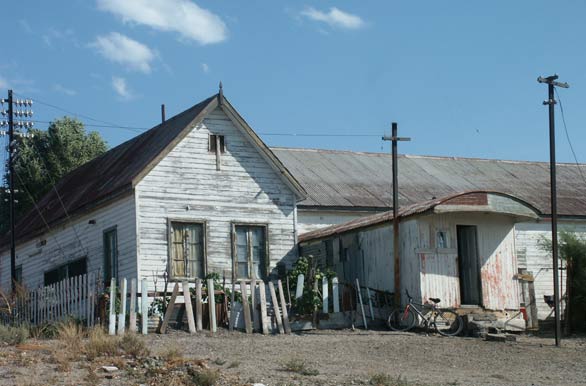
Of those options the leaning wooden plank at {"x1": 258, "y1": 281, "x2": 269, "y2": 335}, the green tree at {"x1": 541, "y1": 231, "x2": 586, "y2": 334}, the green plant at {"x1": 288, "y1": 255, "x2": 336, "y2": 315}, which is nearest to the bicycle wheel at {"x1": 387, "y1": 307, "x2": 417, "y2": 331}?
the green plant at {"x1": 288, "y1": 255, "x2": 336, "y2": 315}

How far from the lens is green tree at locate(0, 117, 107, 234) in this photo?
4681 centimetres

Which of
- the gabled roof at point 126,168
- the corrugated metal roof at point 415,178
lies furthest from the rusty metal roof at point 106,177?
the corrugated metal roof at point 415,178

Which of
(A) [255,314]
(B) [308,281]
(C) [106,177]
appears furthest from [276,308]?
(C) [106,177]

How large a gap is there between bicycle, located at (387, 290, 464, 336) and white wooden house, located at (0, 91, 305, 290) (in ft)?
14.0

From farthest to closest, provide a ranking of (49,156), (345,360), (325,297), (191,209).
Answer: (49,156), (191,209), (325,297), (345,360)

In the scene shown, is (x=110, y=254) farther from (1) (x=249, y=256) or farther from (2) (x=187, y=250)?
(1) (x=249, y=256)

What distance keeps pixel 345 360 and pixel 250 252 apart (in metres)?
9.16

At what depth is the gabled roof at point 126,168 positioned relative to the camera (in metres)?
27.8

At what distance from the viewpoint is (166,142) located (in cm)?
2827

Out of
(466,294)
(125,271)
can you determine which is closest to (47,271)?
(125,271)

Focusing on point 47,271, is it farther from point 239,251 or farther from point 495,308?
point 495,308

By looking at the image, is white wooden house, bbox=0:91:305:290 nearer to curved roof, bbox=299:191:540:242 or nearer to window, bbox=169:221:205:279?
window, bbox=169:221:205:279

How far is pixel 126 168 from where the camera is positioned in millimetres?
29484

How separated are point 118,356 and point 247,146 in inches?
472
